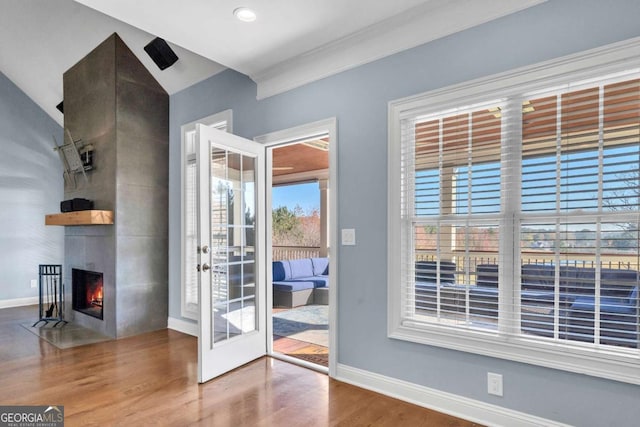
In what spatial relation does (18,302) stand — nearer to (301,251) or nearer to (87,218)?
(87,218)

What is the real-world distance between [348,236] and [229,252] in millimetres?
1066

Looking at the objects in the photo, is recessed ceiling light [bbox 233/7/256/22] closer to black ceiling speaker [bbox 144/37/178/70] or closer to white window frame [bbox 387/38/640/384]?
white window frame [bbox 387/38/640/384]

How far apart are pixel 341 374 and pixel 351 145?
6.02 feet

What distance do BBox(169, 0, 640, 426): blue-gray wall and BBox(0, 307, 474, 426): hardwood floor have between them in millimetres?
302

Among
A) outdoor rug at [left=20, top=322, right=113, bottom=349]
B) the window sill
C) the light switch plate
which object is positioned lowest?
outdoor rug at [left=20, top=322, right=113, bottom=349]

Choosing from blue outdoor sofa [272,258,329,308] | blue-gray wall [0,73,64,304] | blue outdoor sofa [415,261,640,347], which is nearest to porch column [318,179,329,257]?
blue outdoor sofa [272,258,329,308]

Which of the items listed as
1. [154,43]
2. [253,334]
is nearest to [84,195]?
[154,43]

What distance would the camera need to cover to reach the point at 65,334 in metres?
4.27

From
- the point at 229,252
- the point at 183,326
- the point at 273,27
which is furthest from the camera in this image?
the point at 183,326

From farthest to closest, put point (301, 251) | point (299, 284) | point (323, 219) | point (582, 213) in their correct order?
1. point (301, 251)
2. point (323, 219)
3. point (299, 284)
4. point (582, 213)

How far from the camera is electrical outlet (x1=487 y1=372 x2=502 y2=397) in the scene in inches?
90.0

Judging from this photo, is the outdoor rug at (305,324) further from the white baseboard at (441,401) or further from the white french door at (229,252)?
the white baseboard at (441,401)

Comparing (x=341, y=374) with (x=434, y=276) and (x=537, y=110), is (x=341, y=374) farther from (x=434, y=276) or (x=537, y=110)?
(x=537, y=110)

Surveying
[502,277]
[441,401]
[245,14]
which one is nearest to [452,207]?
[502,277]
